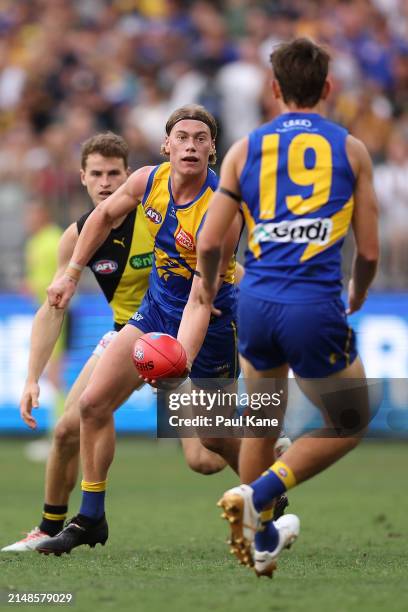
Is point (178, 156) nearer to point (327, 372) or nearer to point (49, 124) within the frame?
point (327, 372)

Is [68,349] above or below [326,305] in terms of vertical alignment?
below

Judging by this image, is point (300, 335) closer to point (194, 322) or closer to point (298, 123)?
point (298, 123)

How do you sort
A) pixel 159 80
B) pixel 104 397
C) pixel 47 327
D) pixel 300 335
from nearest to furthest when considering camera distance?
pixel 300 335, pixel 104 397, pixel 47 327, pixel 159 80

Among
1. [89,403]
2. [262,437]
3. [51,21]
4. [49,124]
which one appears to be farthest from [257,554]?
[51,21]

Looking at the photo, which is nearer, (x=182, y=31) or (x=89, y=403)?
(x=89, y=403)

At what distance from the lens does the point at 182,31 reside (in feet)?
62.1

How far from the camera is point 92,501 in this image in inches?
303

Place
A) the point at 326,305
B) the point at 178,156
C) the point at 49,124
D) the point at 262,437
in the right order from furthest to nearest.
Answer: the point at 49,124, the point at 178,156, the point at 262,437, the point at 326,305

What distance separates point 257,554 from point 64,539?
1.98m

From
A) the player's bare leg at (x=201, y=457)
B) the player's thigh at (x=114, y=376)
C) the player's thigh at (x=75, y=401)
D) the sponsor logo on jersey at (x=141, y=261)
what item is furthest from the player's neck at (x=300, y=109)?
the player's bare leg at (x=201, y=457)

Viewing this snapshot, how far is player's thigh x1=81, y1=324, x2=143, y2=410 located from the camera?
7.45 metres

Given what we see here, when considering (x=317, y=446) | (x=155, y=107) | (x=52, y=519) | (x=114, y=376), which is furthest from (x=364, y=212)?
(x=155, y=107)

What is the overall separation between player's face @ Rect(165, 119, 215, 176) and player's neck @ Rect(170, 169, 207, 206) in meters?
0.07

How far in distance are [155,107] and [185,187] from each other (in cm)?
1042
